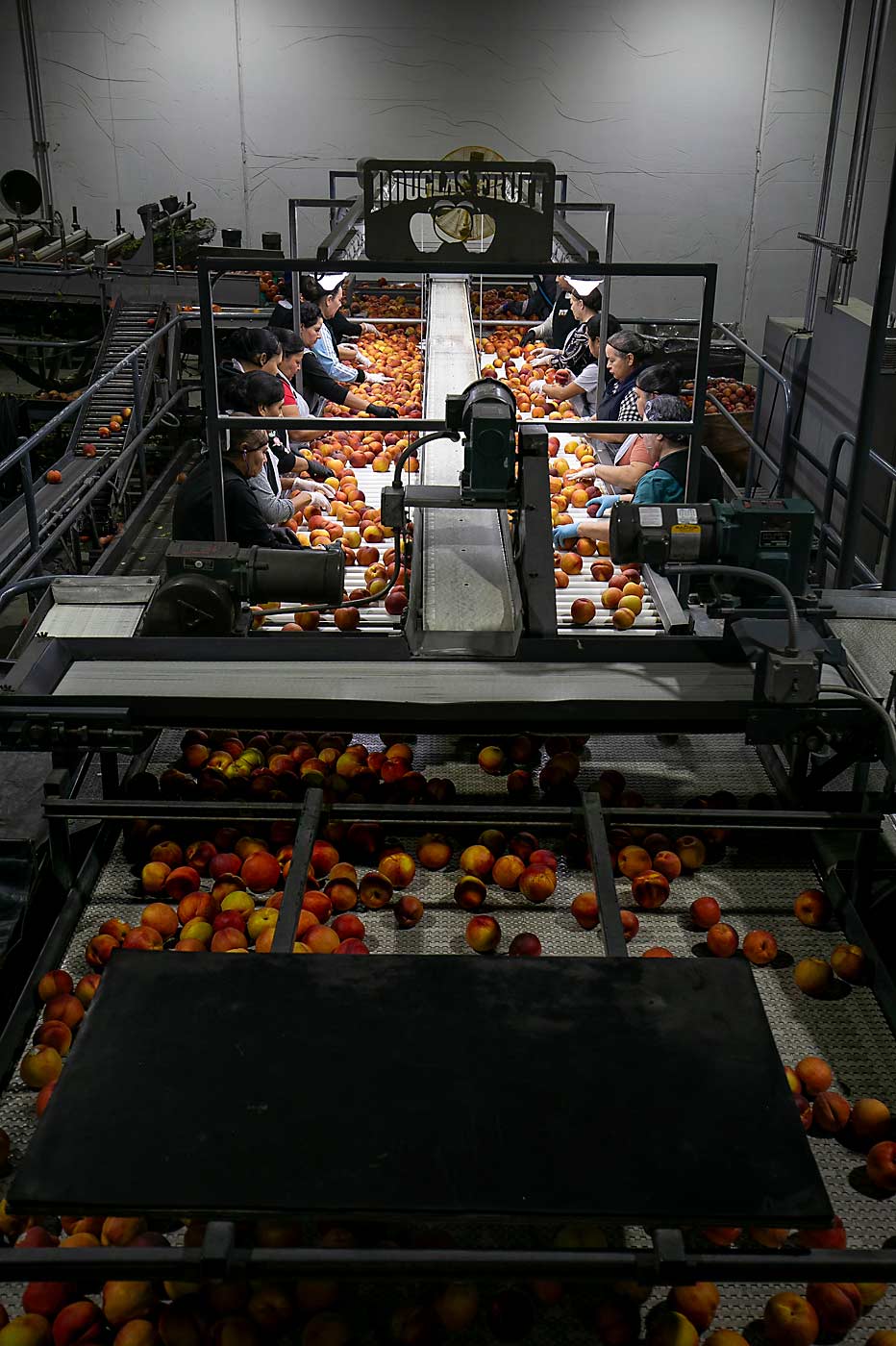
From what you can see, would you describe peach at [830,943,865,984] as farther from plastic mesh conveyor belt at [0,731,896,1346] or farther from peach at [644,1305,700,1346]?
peach at [644,1305,700,1346]

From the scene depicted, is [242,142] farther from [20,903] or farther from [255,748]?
[20,903]

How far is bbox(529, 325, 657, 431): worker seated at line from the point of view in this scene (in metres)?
6.62

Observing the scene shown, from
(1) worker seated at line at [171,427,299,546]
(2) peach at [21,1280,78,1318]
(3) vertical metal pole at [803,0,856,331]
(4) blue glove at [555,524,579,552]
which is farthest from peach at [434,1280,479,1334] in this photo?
(3) vertical metal pole at [803,0,856,331]

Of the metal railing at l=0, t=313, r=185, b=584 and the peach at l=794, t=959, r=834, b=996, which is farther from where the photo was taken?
the metal railing at l=0, t=313, r=185, b=584

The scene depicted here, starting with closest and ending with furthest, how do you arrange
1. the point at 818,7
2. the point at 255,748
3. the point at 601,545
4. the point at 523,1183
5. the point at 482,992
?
the point at 523,1183
the point at 482,992
the point at 255,748
the point at 601,545
the point at 818,7

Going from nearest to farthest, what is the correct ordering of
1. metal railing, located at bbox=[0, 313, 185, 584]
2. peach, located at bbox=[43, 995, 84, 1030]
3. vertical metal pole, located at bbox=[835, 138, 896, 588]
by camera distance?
peach, located at bbox=[43, 995, 84, 1030] → vertical metal pole, located at bbox=[835, 138, 896, 588] → metal railing, located at bbox=[0, 313, 185, 584]

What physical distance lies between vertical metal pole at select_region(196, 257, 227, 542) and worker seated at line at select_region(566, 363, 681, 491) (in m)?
2.18

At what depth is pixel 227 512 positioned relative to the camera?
4.99m

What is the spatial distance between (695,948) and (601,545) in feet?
9.84

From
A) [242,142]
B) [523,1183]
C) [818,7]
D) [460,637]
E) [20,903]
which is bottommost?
[20,903]

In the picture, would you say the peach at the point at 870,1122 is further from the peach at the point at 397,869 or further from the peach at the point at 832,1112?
the peach at the point at 397,869

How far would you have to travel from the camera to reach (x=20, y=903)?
8.96 feet

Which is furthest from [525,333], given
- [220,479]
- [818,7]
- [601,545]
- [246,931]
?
[246,931]

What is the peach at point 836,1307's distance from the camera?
201 cm
